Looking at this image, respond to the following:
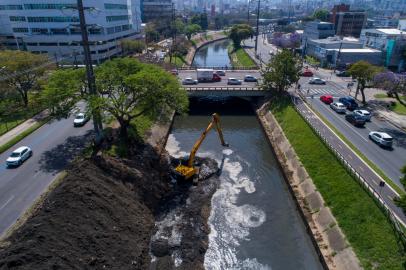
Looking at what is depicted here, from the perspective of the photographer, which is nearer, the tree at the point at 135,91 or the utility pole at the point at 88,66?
the utility pole at the point at 88,66

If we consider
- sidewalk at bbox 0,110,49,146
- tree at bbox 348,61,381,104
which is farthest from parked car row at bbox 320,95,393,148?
sidewalk at bbox 0,110,49,146

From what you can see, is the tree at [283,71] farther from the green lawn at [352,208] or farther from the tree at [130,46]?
the tree at [130,46]

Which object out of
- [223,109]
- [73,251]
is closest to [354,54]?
[223,109]

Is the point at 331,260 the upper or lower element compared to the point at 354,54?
lower

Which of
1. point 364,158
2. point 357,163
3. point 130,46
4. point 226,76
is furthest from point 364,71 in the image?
point 130,46

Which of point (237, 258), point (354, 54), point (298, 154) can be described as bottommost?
point (237, 258)

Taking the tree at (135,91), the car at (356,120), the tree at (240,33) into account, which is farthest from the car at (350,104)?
the tree at (240,33)

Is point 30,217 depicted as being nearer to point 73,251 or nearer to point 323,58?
point 73,251
